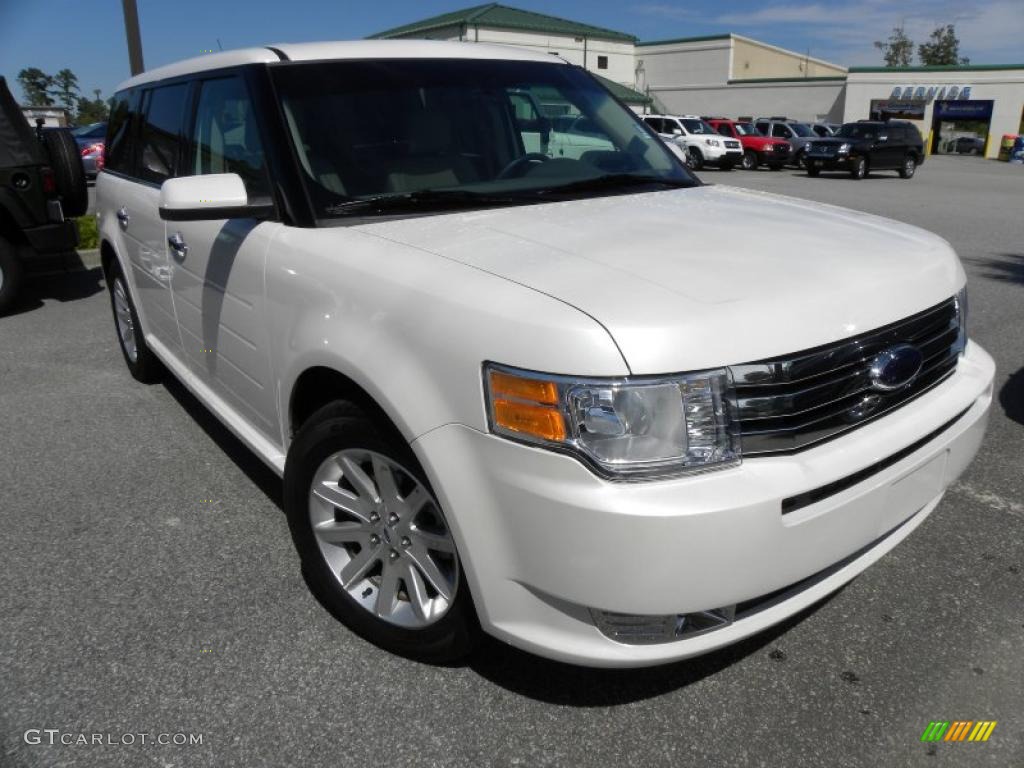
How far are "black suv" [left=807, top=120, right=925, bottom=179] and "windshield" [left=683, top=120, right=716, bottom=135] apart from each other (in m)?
4.10

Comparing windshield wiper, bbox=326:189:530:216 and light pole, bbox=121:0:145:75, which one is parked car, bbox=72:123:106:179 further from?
windshield wiper, bbox=326:189:530:216

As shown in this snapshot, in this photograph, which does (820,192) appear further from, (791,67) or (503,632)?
(791,67)

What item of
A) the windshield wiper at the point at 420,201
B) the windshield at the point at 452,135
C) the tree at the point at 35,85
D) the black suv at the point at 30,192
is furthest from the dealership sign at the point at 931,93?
the tree at the point at 35,85

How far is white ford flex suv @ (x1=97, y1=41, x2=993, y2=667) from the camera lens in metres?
1.76

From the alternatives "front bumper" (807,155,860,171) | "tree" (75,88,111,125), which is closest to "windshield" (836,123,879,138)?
"front bumper" (807,155,860,171)

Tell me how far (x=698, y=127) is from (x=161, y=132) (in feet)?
87.8

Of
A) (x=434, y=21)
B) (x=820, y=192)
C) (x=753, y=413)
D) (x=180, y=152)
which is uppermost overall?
(x=434, y=21)

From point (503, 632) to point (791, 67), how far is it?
72.9 metres

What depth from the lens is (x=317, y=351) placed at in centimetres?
231

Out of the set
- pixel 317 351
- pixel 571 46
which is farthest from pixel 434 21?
pixel 317 351

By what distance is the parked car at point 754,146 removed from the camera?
27.9 m

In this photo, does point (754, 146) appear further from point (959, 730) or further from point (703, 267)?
point (959, 730)

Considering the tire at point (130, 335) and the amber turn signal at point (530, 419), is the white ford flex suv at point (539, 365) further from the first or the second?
the tire at point (130, 335)

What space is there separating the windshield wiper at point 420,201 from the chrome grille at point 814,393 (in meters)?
1.28
